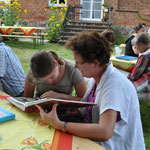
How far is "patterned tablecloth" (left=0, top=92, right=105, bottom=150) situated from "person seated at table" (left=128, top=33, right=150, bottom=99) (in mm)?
2271

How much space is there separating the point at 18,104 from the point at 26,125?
29cm

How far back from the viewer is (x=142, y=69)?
334cm

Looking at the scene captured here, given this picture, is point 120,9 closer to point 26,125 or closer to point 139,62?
point 139,62

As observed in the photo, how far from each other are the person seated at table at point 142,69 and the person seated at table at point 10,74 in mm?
1771

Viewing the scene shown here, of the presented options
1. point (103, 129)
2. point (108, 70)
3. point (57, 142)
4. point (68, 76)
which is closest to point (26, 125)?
point (57, 142)

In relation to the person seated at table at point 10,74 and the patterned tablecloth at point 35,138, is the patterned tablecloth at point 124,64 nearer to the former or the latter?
the person seated at table at point 10,74

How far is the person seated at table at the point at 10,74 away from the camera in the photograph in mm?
2457

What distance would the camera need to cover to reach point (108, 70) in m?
1.42

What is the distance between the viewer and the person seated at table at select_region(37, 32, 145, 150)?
1.25 m

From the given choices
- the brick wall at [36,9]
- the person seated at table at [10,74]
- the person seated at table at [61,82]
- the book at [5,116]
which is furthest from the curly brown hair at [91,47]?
the brick wall at [36,9]

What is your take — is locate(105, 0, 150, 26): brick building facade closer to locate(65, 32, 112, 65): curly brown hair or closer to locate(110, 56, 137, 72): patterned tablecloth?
locate(110, 56, 137, 72): patterned tablecloth

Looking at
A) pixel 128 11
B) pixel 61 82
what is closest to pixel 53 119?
pixel 61 82

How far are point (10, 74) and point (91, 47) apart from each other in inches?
58.7

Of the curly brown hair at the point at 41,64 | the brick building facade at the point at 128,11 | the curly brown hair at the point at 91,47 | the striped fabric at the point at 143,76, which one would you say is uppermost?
the brick building facade at the point at 128,11
